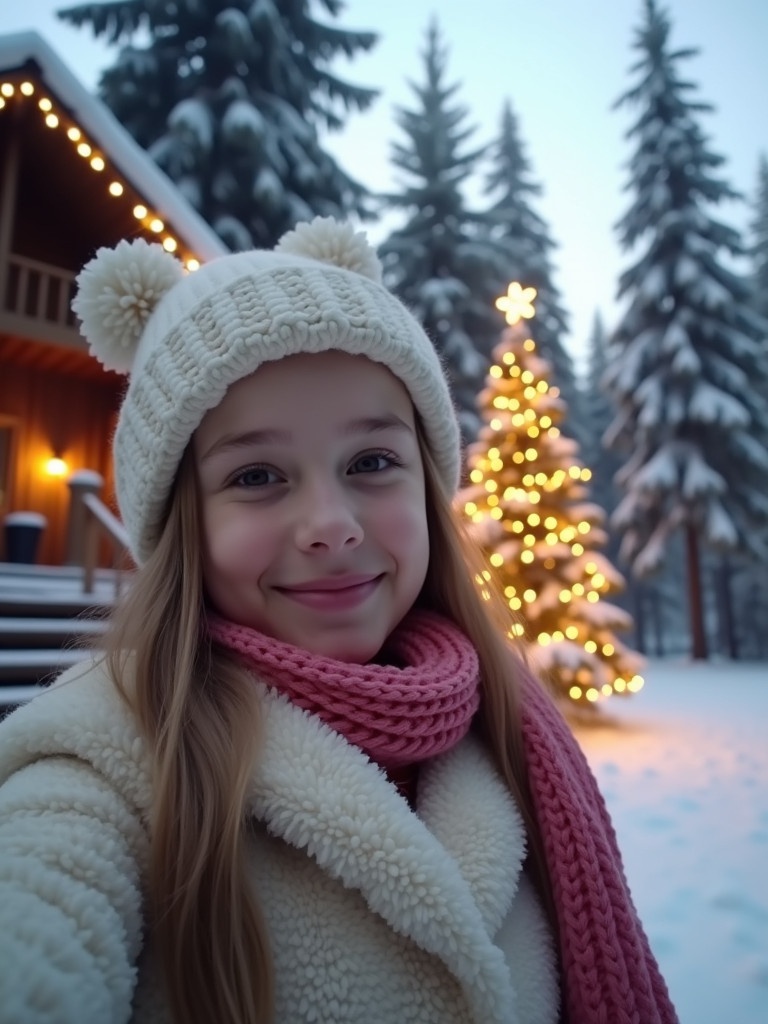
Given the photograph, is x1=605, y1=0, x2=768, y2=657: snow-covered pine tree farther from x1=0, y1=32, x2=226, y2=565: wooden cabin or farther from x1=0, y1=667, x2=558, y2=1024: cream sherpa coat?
x1=0, y1=667, x2=558, y2=1024: cream sherpa coat

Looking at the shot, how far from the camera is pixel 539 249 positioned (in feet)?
60.9

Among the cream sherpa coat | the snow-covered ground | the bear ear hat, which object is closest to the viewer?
the cream sherpa coat

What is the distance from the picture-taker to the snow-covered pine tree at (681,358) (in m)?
13.3

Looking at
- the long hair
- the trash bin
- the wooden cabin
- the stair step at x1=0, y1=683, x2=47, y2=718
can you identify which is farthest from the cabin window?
the long hair

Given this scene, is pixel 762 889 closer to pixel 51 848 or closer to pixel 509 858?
pixel 509 858

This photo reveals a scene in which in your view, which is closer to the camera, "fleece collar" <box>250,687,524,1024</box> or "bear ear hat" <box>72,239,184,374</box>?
"fleece collar" <box>250,687,524,1024</box>

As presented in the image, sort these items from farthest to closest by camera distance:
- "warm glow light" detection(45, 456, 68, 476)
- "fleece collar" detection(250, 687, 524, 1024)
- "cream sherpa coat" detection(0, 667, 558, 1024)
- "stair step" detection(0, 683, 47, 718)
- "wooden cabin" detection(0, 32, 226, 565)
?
"warm glow light" detection(45, 456, 68, 476) < "wooden cabin" detection(0, 32, 226, 565) < "stair step" detection(0, 683, 47, 718) < "fleece collar" detection(250, 687, 524, 1024) < "cream sherpa coat" detection(0, 667, 558, 1024)

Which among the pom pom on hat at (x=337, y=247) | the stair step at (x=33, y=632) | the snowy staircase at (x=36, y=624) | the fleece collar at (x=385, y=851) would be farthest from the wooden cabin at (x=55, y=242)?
the fleece collar at (x=385, y=851)

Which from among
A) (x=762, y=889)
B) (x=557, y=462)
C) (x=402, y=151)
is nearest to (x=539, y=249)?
(x=402, y=151)

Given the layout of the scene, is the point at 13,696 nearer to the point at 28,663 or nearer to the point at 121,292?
the point at 28,663

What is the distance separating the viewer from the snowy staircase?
405 cm

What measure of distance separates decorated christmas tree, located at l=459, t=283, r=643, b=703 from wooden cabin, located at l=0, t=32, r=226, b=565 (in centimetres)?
363

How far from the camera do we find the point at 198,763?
36.7 inches

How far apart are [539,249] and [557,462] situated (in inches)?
539
